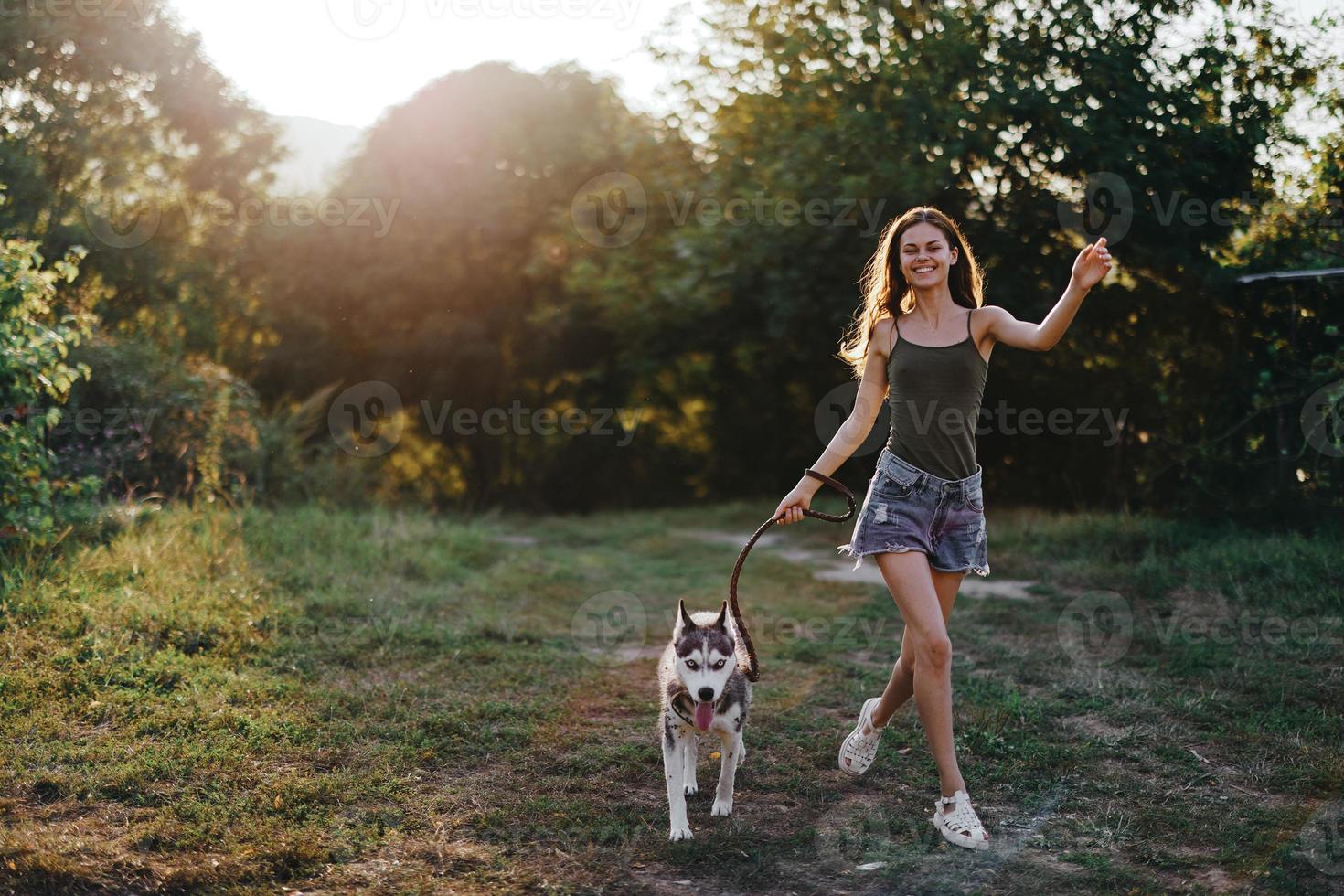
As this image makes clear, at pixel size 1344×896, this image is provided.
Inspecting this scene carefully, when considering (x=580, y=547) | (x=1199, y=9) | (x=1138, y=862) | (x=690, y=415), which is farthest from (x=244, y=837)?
(x=690, y=415)

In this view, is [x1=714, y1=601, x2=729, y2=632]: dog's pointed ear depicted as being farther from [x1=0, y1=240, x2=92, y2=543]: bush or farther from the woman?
[x1=0, y1=240, x2=92, y2=543]: bush

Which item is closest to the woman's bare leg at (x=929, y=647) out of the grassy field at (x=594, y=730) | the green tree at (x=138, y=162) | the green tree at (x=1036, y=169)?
the grassy field at (x=594, y=730)

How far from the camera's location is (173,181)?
61.2 feet

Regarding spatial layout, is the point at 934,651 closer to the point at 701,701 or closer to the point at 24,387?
the point at 701,701

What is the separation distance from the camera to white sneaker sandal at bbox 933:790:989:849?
12.7 feet

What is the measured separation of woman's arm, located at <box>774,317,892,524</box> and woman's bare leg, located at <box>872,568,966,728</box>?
59 centimetres

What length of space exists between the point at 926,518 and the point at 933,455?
0.25 m

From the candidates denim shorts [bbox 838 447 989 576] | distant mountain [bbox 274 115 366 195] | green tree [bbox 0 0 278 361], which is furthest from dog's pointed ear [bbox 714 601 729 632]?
distant mountain [bbox 274 115 366 195]

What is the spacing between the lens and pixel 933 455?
404 cm

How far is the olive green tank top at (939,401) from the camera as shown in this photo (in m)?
4.00

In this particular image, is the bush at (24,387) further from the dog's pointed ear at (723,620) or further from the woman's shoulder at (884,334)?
the woman's shoulder at (884,334)

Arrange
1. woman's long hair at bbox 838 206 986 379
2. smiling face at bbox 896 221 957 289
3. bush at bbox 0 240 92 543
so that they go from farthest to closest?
bush at bbox 0 240 92 543 → woman's long hair at bbox 838 206 986 379 → smiling face at bbox 896 221 957 289

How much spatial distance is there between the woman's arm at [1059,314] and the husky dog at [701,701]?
5.38 feet

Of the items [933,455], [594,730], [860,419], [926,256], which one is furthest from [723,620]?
[926,256]
